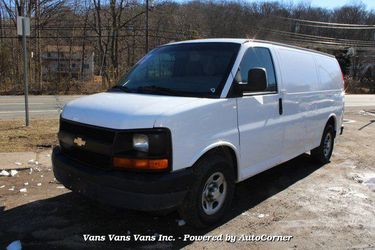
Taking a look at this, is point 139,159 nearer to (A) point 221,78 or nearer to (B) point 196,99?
(B) point 196,99

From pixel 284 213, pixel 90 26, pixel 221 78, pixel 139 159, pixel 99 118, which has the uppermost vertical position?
pixel 90 26

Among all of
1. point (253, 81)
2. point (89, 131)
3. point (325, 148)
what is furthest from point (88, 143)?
point (325, 148)

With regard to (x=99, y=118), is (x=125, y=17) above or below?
above

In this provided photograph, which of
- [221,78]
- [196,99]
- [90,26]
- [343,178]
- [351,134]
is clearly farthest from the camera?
[90,26]

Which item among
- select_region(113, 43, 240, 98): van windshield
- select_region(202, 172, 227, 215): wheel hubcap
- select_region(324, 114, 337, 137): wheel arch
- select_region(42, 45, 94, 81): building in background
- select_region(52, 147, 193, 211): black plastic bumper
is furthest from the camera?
select_region(42, 45, 94, 81): building in background

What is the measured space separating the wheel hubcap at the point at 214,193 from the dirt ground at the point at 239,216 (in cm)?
22

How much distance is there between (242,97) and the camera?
187 inches

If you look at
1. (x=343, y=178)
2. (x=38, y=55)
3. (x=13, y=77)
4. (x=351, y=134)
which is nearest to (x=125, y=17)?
(x=38, y=55)

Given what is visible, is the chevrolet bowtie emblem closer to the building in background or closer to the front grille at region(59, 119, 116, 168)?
the front grille at region(59, 119, 116, 168)

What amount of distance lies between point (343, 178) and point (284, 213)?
7.06 ft

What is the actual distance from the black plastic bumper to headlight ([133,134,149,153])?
9.6 inches

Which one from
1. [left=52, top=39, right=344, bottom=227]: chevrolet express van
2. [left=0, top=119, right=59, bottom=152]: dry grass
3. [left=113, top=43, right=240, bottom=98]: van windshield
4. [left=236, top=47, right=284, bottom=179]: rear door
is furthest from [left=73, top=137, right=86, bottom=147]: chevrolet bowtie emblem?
[left=0, top=119, right=59, bottom=152]: dry grass

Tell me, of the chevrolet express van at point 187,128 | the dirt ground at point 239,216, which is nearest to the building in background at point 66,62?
the dirt ground at point 239,216

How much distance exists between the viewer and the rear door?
4.83 meters
